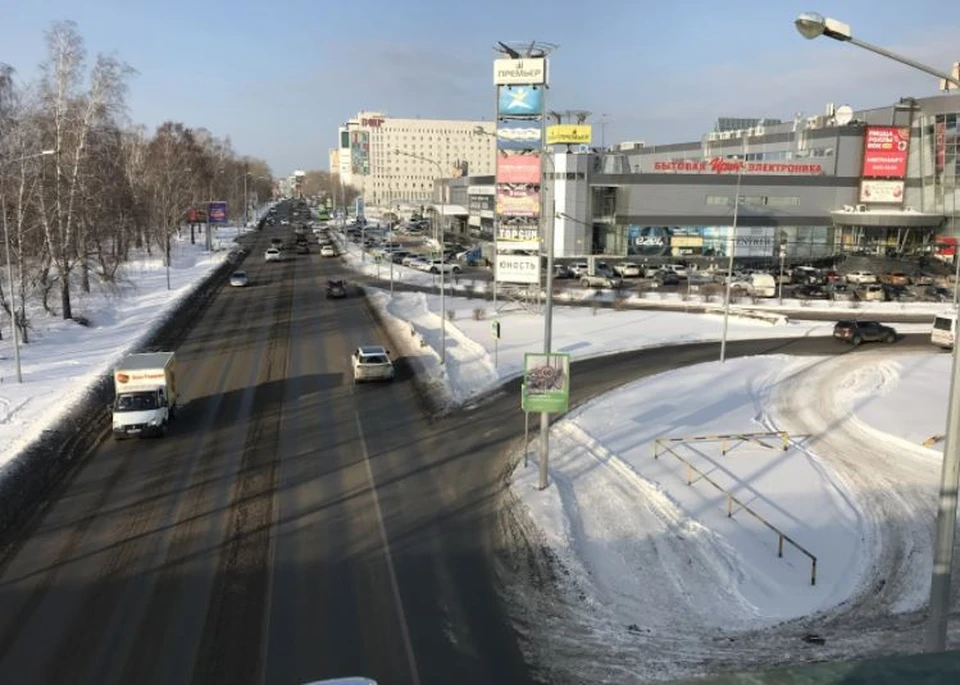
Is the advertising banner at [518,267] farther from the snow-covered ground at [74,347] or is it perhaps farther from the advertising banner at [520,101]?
the snow-covered ground at [74,347]

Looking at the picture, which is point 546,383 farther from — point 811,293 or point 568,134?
point 811,293

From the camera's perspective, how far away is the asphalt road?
1090 centimetres

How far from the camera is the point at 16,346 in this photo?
27.8 meters

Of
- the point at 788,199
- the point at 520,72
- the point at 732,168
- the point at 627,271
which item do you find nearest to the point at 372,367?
the point at 520,72

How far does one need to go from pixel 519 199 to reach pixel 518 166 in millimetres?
1798

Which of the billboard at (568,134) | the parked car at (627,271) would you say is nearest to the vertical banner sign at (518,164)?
the billboard at (568,134)

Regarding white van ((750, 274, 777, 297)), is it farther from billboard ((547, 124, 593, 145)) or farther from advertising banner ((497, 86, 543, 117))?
billboard ((547, 124, 593, 145))

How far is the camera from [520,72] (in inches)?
1538

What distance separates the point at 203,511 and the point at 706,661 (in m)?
11.2

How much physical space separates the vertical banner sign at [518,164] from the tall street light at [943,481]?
31706mm

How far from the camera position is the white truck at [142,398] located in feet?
70.1

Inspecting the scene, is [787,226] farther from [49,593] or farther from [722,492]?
[49,593]

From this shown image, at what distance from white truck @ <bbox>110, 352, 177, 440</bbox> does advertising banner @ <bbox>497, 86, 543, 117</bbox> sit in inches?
953

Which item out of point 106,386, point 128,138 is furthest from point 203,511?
point 128,138
